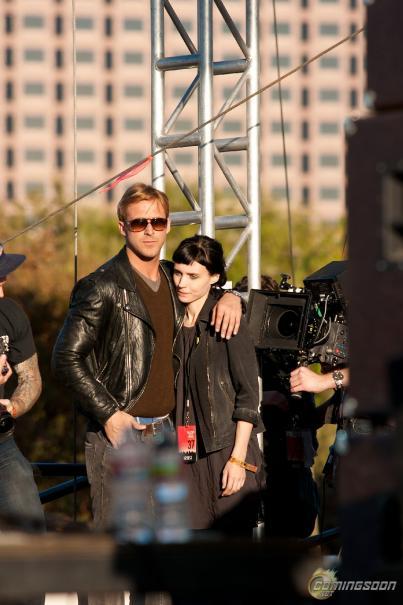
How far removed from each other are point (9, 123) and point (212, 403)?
10058cm

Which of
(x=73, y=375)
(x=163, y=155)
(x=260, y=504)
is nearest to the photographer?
(x=73, y=375)

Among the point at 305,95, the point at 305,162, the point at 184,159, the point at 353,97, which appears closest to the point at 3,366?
the point at 184,159

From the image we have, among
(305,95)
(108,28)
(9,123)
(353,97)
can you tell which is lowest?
(9,123)

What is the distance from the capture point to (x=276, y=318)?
7.12 m

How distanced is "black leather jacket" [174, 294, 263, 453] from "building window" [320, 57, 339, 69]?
103m

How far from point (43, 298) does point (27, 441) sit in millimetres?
2345

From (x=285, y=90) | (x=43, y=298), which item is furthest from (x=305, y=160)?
(x=43, y=298)

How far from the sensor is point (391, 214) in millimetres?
3385

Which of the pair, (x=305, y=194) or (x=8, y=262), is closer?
(x=8, y=262)

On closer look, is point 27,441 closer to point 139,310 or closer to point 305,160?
point 139,310

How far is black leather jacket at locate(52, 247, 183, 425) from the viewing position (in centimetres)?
598

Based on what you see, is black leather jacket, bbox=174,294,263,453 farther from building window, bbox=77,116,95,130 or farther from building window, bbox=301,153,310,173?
building window, bbox=301,153,310,173

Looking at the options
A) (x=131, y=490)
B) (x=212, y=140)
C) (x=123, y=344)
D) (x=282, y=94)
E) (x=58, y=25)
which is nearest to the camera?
(x=131, y=490)

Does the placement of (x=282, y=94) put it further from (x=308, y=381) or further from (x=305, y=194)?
(x=308, y=381)
